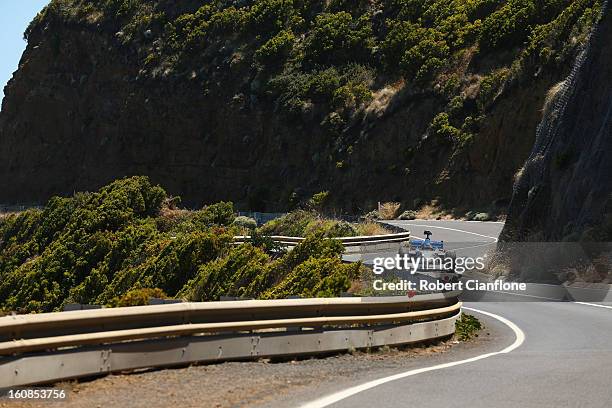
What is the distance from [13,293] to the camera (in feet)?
127

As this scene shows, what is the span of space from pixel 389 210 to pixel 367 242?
2399 centimetres

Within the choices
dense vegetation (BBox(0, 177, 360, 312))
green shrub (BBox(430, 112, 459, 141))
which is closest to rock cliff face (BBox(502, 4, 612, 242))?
dense vegetation (BBox(0, 177, 360, 312))

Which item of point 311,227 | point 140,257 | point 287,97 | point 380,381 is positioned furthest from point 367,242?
point 287,97

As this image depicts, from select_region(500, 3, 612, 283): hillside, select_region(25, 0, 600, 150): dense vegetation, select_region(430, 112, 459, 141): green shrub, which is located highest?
select_region(25, 0, 600, 150): dense vegetation

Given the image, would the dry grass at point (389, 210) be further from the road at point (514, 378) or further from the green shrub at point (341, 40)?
the road at point (514, 378)

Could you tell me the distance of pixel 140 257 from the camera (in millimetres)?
36625

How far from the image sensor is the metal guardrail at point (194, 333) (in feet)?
25.3

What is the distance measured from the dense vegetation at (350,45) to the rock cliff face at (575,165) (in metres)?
19.4

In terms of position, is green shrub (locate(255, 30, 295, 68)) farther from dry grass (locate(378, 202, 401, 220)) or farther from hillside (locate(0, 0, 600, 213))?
dry grass (locate(378, 202, 401, 220))

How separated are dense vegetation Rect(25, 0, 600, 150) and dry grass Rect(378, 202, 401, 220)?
242 inches

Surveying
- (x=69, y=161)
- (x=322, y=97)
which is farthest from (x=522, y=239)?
(x=69, y=161)

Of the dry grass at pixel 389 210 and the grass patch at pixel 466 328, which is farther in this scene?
the dry grass at pixel 389 210

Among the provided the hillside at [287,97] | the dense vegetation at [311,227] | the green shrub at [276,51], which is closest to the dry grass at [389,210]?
the hillside at [287,97]

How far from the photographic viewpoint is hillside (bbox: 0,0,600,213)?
56688mm
